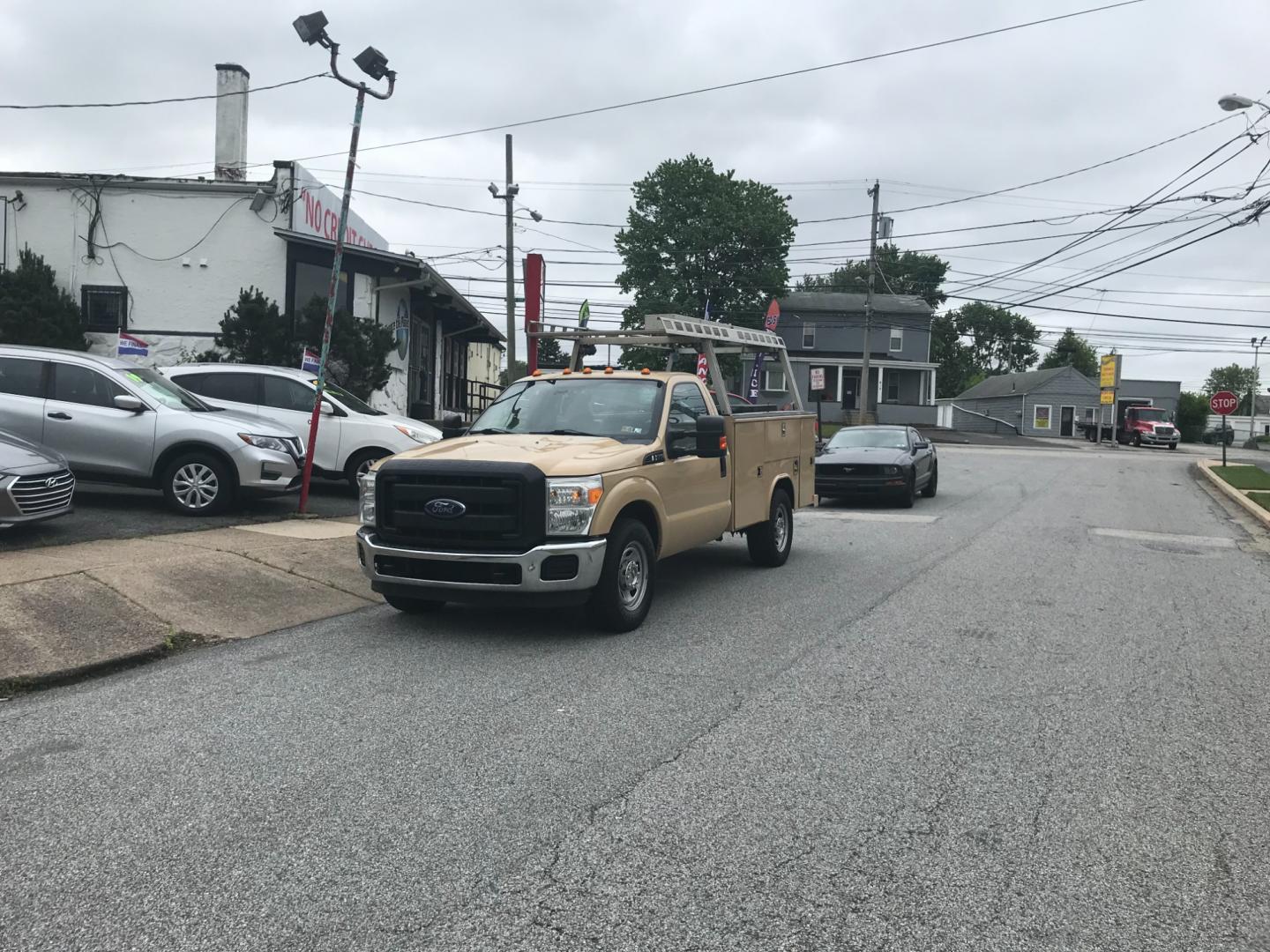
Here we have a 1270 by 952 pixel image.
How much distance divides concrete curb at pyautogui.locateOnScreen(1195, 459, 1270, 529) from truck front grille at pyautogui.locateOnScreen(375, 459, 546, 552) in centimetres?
1321

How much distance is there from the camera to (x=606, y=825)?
395 centimetres

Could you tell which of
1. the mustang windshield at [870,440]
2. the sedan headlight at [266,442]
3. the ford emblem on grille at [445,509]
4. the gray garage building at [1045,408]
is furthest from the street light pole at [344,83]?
the gray garage building at [1045,408]

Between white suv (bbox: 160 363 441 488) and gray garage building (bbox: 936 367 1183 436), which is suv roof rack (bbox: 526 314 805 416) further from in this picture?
gray garage building (bbox: 936 367 1183 436)

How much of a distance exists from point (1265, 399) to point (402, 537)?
15834 centimetres

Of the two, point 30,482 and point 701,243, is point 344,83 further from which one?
point 701,243

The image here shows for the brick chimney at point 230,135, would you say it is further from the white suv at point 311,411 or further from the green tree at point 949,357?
the green tree at point 949,357

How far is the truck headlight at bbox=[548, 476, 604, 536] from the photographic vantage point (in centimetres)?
679

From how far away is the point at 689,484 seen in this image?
27.2 feet

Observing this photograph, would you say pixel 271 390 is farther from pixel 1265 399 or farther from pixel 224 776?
pixel 1265 399

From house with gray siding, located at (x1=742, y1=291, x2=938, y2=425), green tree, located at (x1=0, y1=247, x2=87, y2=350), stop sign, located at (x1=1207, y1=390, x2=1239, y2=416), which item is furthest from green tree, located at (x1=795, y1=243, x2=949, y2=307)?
green tree, located at (x1=0, y1=247, x2=87, y2=350)

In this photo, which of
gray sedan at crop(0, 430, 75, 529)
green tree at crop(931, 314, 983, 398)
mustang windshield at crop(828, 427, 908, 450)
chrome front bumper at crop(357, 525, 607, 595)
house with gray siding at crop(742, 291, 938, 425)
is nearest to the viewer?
chrome front bumper at crop(357, 525, 607, 595)

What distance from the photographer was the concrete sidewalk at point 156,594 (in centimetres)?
643

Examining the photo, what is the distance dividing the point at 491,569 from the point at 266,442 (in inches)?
232

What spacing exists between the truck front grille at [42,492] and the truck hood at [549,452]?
12.2 feet
